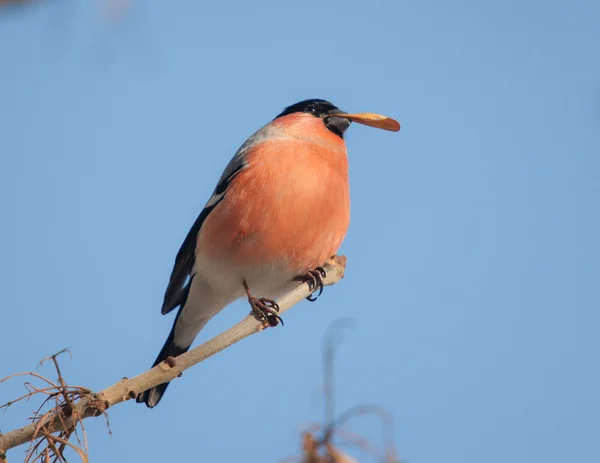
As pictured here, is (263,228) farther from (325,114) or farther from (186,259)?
(325,114)

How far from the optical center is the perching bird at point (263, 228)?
3793mm

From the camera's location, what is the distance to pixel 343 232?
13.2 ft

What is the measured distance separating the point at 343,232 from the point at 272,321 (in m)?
0.92

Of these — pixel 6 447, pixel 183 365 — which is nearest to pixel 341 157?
pixel 183 365

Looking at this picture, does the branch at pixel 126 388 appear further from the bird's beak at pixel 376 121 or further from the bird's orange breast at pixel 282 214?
the bird's beak at pixel 376 121

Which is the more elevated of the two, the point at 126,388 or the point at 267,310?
the point at 267,310

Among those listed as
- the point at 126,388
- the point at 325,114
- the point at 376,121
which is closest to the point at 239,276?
the point at 376,121

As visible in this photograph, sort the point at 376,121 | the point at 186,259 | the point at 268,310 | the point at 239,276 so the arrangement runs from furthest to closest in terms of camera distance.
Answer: the point at 186,259
the point at 239,276
the point at 376,121
the point at 268,310

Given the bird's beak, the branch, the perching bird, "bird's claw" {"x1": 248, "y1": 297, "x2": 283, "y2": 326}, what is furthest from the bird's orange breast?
the branch

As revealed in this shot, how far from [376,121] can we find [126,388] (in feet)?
6.66

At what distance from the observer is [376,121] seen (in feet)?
12.2

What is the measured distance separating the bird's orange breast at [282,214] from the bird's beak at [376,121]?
0.27 meters

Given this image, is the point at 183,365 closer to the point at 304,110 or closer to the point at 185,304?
the point at 185,304

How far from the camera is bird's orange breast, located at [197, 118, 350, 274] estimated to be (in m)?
A: 3.79
